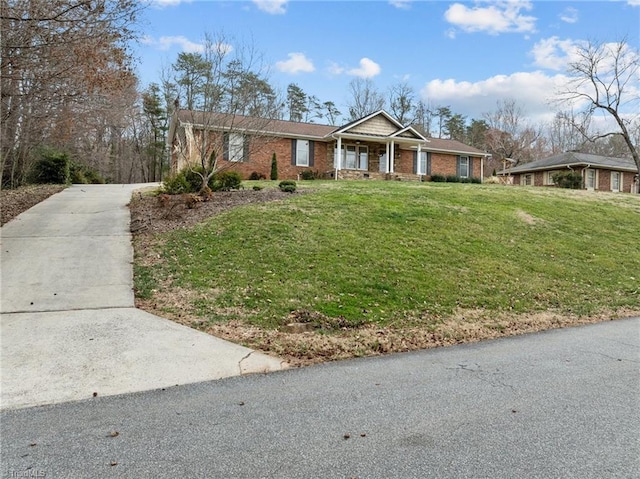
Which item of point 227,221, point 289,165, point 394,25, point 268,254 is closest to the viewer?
point 268,254

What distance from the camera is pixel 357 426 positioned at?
2.95 m

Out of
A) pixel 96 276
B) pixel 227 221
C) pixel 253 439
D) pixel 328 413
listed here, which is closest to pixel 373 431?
pixel 328 413

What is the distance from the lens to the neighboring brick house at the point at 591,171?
100ft

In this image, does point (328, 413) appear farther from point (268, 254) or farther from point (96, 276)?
point (96, 276)

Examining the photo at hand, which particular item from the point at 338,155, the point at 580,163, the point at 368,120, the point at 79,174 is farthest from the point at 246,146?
the point at 580,163

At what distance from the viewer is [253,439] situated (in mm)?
2752

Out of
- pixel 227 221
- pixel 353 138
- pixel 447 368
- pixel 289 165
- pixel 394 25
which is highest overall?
pixel 394 25

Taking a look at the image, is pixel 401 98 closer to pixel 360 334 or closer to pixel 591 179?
pixel 591 179

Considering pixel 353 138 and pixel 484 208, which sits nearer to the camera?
pixel 484 208

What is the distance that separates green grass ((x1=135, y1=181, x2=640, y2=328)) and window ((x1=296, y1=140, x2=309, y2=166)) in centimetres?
1129

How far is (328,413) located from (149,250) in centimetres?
584

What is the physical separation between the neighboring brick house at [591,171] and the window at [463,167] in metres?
5.71

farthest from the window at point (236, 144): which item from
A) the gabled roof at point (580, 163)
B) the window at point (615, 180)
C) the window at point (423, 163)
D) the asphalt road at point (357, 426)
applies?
the window at point (615, 180)

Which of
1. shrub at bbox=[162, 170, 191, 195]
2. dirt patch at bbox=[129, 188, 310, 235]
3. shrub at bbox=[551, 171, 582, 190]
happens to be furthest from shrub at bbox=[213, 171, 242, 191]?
shrub at bbox=[551, 171, 582, 190]
